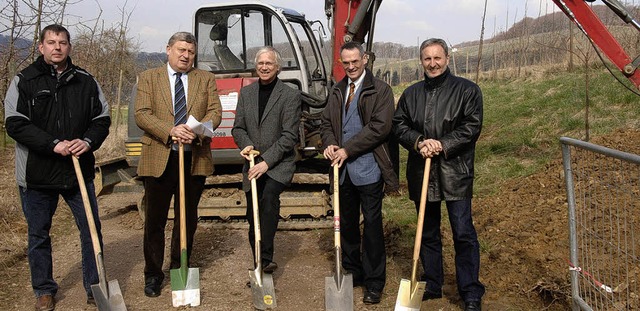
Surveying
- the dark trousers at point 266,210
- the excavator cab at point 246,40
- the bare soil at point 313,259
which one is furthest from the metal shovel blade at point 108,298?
the excavator cab at point 246,40

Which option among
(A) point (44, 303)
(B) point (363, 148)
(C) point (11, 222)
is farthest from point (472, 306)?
(C) point (11, 222)

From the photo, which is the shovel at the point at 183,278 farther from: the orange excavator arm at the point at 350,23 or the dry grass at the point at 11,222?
the orange excavator arm at the point at 350,23

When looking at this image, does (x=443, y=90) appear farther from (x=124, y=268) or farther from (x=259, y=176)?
(x=124, y=268)

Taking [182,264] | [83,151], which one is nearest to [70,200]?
[83,151]

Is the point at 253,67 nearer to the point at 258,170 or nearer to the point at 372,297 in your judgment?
the point at 258,170

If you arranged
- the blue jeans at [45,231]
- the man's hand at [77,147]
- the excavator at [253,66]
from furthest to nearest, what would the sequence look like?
the excavator at [253,66]
the blue jeans at [45,231]
the man's hand at [77,147]

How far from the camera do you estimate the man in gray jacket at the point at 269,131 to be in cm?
514

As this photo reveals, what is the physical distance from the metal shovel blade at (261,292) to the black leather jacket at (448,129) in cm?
129

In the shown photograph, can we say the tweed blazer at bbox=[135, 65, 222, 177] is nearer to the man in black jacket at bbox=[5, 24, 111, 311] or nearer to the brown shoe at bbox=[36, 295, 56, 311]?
the man in black jacket at bbox=[5, 24, 111, 311]

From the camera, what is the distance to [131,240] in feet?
23.9

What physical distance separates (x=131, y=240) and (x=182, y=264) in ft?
8.70

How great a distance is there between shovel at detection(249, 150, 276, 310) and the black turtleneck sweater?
0.61 metres

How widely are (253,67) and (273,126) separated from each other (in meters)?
2.55

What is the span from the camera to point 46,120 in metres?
4.67
